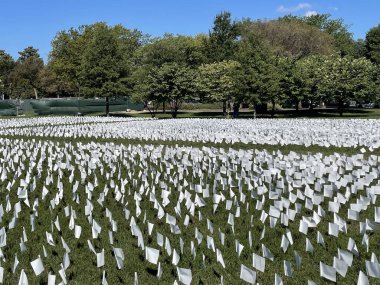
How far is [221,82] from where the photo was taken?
4447 cm

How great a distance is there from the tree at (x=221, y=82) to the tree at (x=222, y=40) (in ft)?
30.3

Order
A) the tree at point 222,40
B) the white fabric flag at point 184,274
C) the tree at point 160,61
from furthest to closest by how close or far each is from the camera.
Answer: the tree at point 222,40 → the tree at point 160,61 → the white fabric flag at point 184,274

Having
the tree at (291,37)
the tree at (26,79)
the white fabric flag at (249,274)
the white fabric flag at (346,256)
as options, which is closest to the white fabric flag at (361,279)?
the white fabric flag at (346,256)

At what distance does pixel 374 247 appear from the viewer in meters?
5.70

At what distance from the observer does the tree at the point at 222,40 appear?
56312mm

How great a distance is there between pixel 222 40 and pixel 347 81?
59.9 feet

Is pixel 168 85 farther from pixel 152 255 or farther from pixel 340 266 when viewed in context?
pixel 340 266

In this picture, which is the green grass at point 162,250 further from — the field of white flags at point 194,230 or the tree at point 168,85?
the tree at point 168,85

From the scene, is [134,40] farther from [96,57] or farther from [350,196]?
[350,196]

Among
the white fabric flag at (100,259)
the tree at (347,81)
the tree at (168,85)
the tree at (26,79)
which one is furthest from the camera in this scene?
the tree at (26,79)

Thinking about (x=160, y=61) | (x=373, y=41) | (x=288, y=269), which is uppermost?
(x=373, y=41)

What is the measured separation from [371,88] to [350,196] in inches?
1685

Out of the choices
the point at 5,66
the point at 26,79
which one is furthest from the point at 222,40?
the point at 5,66

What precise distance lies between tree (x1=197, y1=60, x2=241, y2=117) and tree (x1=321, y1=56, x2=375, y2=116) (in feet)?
34.7
